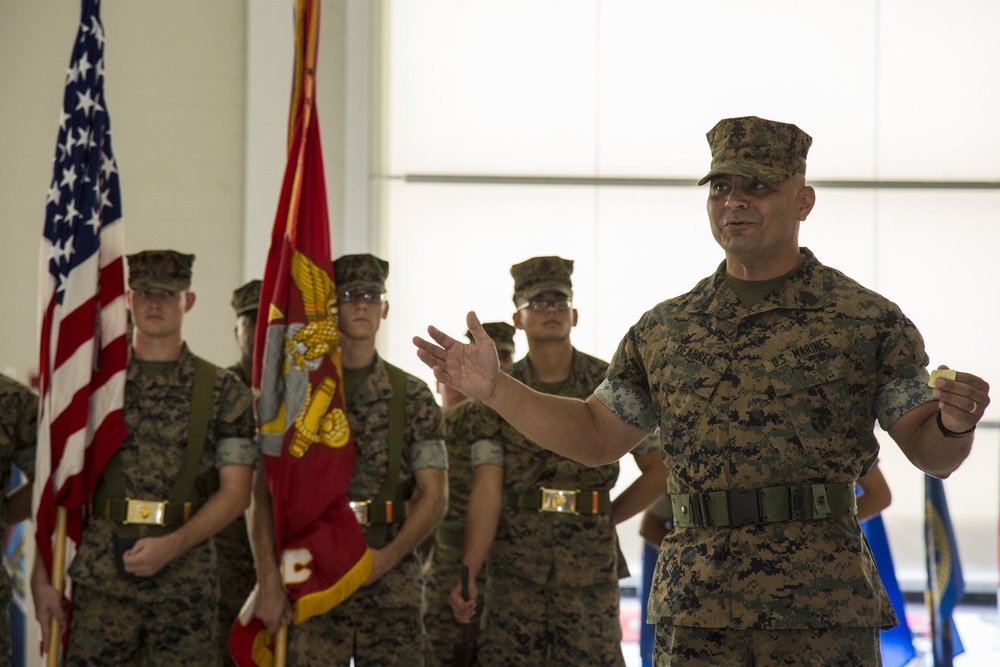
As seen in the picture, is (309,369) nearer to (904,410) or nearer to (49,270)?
(49,270)

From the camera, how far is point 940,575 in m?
4.55

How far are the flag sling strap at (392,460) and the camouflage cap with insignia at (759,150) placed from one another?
1576 mm

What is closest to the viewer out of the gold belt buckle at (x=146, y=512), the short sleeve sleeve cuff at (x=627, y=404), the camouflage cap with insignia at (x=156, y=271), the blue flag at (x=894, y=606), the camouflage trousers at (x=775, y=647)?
the camouflage trousers at (x=775, y=647)

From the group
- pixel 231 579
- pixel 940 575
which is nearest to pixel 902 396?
pixel 231 579

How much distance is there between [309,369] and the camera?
3.36 m

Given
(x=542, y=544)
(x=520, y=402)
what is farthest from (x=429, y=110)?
(x=520, y=402)

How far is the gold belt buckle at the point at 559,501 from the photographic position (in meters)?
3.59

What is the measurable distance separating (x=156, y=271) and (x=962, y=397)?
97.4 inches

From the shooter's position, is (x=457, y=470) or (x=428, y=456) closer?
(x=428, y=456)

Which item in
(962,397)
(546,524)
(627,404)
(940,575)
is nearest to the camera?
(962,397)

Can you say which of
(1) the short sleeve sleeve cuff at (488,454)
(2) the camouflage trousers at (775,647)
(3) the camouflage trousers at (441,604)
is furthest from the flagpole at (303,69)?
(2) the camouflage trousers at (775,647)

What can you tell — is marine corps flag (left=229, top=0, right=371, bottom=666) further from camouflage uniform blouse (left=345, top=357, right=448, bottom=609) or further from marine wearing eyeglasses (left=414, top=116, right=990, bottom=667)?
marine wearing eyeglasses (left=414, top=116, right=990, bottom=667)

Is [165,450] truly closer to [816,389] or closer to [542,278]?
[542,278]

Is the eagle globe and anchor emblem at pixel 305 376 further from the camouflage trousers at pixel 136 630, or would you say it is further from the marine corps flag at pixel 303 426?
the camouflage trousers at pixel 136 630
